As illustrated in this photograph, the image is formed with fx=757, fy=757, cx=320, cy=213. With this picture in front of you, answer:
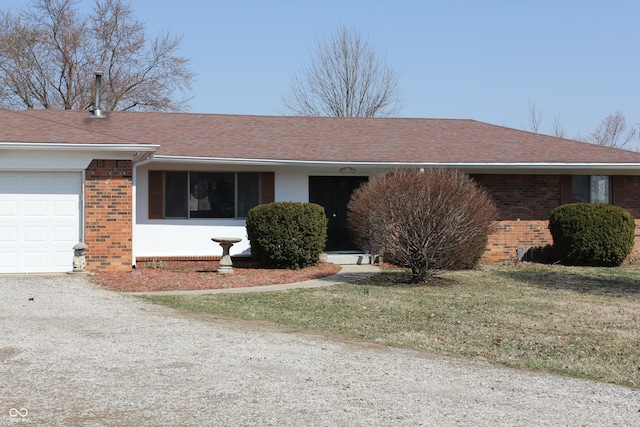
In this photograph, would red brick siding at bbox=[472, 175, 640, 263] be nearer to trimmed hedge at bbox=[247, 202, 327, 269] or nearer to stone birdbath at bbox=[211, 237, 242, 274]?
trimmed hedge at bbox=[247, 202, 327, 269]

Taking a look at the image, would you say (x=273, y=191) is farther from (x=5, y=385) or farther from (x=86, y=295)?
(x=5, y=385)

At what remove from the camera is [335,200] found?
18.6 metres

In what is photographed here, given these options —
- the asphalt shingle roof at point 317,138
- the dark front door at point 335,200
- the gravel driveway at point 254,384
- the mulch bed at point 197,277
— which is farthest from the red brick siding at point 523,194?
the gravel driveway at point 254,384

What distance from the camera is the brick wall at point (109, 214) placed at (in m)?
14.8

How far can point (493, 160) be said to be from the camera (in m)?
18.3

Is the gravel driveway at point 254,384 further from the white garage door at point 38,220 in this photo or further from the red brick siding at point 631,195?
the red brick siding at point 631,195

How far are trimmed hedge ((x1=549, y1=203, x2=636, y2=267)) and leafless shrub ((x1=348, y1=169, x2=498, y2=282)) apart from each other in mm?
3827

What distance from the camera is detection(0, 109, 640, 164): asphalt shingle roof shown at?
680 inches

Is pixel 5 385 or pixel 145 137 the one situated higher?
pixel 145 137

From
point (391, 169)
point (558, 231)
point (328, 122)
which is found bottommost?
point (558, 231)

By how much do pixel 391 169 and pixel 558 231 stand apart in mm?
4198

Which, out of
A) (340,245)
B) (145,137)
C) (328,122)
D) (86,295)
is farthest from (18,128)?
(328,122)

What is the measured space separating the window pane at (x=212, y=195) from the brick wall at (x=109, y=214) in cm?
255

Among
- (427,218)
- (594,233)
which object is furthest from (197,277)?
(594,233)
